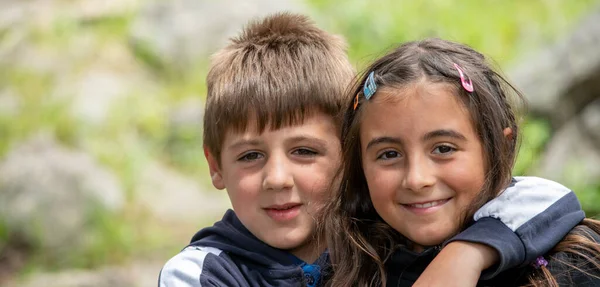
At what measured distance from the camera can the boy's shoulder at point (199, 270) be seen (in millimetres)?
2643

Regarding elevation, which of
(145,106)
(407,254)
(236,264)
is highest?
(145,106)

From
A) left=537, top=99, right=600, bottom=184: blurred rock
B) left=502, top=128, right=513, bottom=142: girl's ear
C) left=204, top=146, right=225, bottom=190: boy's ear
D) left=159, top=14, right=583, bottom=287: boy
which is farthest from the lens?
left=537, top=99, right=600, bottom=184: blurred rock

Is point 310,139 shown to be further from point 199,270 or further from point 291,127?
point 199,270

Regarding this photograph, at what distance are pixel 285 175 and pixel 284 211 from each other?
134 mm

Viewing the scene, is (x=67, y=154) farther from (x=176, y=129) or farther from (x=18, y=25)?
(x=18, y=25)

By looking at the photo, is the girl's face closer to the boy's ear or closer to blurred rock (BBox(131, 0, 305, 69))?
the boy's ear

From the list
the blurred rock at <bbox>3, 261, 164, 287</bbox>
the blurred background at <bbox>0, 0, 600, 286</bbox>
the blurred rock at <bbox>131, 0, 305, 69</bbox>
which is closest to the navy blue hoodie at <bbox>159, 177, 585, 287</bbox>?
the blurred background at <bbox>0, 0, 600, 286</bbox>

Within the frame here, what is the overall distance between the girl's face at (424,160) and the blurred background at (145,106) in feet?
7.23

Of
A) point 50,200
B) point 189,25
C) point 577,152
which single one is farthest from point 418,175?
point 189,25

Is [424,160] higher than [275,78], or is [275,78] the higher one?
[275,78]

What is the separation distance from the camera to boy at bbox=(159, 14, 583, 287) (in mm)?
2746

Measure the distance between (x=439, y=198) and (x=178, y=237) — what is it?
453 centimetres

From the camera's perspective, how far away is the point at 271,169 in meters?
2.75

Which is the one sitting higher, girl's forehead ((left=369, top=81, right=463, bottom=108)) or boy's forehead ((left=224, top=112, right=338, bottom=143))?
boy's forehead ((left=224, top=112, right=338, bottom=143))
